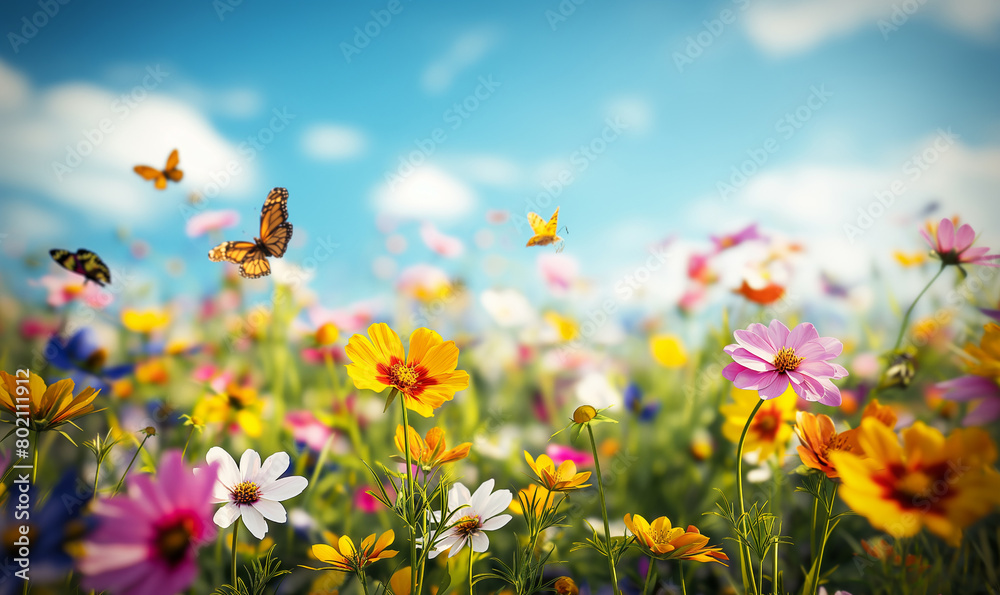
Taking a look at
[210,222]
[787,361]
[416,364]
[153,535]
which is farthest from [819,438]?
[210,222]

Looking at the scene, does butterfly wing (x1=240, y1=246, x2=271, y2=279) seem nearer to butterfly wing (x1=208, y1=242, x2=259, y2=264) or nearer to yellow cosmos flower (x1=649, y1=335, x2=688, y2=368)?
butterfly wing (x1=208, y1=242, x2=259, y2=264)

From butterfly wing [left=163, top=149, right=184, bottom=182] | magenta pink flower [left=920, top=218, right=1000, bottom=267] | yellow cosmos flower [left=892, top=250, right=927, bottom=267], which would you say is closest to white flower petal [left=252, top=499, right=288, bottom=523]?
butterfly wing [left=163, top=149, right=184, bottom=182]

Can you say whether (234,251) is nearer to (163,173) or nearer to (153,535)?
(163,173)

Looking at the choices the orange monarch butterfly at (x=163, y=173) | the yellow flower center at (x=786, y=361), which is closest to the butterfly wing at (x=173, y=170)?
the orange monarch butterfly at (x=163, y=173)

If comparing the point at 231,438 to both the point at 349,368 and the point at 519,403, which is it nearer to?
the point at 519,403

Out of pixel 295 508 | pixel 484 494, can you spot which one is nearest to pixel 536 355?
pixel 295 508

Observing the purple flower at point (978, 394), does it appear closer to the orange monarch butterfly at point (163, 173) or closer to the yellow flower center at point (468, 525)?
the yellow flower center at point (468, 525)
